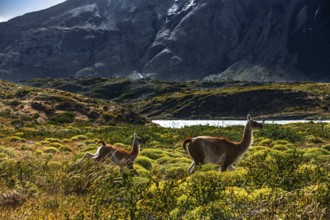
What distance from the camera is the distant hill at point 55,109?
65.8 meters

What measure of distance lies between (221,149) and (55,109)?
204 feet

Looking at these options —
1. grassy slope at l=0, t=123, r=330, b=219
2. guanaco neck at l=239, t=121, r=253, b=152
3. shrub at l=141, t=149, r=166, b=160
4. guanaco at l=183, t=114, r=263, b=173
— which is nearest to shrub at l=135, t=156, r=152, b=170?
shrub at l=141, t=149, r=166, b=160

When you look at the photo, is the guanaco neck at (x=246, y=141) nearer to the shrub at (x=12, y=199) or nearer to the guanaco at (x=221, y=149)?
the guanaco at (x=221, y=149)

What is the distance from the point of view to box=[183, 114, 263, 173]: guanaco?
1379 cm

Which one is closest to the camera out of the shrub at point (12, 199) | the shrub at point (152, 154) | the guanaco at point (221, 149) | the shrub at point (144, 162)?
the shrub at point (12, 199)

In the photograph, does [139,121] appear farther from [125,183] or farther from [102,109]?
[125,183]

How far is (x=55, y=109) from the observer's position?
72.3 meters

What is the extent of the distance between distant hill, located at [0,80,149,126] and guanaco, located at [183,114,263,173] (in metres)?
50.7

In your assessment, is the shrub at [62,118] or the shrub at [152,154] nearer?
the shrub at [152,154]

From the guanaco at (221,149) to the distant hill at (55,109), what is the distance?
5067 centimetres

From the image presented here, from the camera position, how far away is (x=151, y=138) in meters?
39.5

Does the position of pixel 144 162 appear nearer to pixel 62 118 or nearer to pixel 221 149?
pixel 221 149

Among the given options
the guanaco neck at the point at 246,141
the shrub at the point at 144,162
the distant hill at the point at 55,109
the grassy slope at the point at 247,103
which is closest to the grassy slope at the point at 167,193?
the guanaco neck at the point at 246,141

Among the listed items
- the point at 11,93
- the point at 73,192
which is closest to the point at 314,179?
the point at 73,192
